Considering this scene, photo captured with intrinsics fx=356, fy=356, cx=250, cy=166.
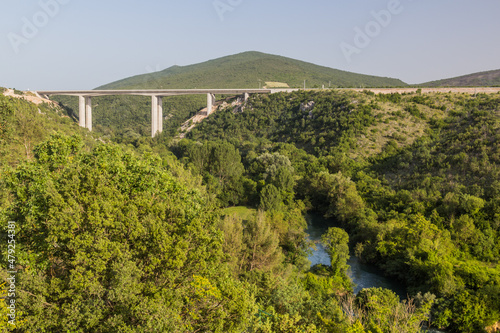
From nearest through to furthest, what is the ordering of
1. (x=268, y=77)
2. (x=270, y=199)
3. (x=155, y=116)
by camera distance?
(x=270, y=199), (x=155, y=116), (x=268, y=77)

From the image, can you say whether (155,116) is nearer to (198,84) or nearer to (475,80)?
(198,84)

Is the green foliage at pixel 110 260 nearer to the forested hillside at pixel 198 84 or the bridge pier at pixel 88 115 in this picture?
the forested hillside at pixel 198 84

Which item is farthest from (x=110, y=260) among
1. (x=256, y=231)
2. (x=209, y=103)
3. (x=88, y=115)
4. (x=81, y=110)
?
(x=81, y=110)

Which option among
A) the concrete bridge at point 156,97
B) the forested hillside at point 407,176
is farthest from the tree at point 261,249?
the concrete bridge at point 156,97

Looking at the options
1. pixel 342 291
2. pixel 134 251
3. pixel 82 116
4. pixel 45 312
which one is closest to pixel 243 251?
pixel 342 291

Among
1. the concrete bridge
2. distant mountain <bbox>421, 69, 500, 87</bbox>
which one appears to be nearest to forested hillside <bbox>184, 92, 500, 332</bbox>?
the concrete bridge

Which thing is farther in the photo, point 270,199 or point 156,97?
point 156,97

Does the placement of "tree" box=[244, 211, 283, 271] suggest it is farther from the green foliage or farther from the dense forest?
the green foliage
